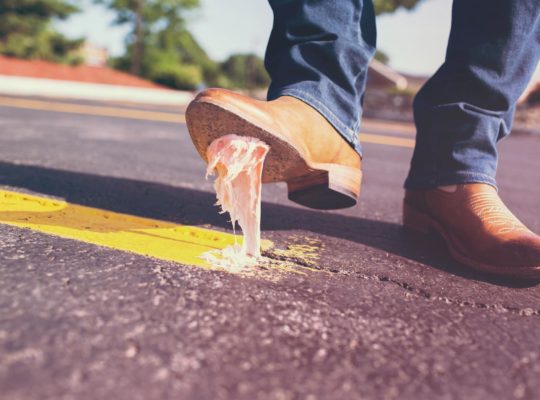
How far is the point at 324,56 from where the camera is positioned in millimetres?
1487

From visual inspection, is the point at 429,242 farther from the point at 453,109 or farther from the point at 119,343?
the point at 119,343

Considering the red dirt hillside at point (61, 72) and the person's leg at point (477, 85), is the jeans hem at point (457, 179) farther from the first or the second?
the red dirt hillside at point (61, 72)

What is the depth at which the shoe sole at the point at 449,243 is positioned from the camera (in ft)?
4.21

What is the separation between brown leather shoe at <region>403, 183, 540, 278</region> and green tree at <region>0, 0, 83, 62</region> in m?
24.7

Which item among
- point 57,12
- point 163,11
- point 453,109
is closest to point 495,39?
point 453,109

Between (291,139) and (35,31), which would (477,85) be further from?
(35,31)

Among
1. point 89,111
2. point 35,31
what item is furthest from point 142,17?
point 89,111

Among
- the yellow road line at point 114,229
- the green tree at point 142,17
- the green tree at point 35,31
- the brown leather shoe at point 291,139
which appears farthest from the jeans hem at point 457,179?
the green tree at point 142,17

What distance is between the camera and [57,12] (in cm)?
2495

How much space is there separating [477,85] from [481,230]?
17.4 inches

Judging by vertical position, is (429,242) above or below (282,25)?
below

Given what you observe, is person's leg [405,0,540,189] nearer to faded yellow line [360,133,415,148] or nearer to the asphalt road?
the asphalt road

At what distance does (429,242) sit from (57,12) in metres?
27.5

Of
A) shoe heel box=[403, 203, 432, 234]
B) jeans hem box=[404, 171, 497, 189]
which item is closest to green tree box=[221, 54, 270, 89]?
shoe heel box=[403, 203, 432, 234]
